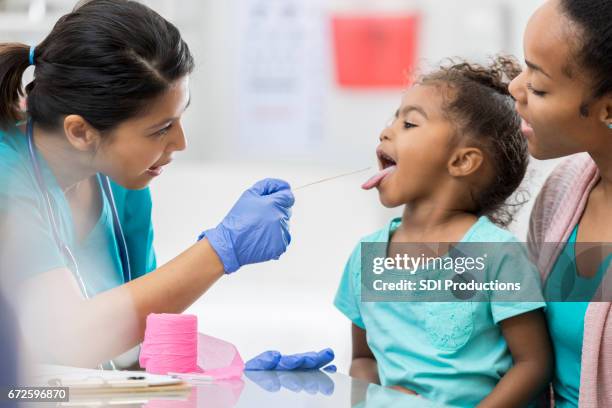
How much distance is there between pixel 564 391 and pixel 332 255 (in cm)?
196

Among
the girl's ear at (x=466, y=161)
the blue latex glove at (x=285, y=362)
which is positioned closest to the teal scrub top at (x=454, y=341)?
the girl's ear at (x=466, y=161)

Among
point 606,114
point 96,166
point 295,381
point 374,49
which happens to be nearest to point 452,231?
point 606,114

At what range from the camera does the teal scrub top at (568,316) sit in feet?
4.57

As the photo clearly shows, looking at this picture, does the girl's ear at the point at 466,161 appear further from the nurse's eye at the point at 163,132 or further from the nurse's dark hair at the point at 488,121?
the nurse's eye at the point at 163,132

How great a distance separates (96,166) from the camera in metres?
1.49

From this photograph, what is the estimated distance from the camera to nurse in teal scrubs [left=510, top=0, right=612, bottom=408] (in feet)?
4.35

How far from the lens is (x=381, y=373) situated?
1.54 m

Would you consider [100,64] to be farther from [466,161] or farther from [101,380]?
[466,161]

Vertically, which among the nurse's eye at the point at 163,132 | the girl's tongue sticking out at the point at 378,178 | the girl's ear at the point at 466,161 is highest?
the nurse's eye at the point at 163,132

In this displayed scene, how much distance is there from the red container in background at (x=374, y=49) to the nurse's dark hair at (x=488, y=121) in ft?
4.98

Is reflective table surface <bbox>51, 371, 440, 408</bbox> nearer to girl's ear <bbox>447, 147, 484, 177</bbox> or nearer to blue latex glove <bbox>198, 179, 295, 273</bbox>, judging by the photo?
blue latex glove <bbox>198, 179, 295, 273</bbox>

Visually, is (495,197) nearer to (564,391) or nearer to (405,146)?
(405,146)

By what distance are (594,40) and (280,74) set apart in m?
2.06
